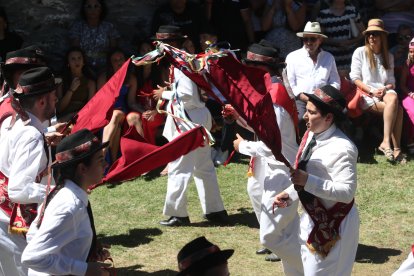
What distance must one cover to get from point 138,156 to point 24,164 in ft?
3.43

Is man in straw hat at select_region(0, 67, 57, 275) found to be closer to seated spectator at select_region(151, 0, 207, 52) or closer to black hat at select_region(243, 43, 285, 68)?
black hat at select_region(243, 43, 285, 68)

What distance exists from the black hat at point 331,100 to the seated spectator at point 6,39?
5.95 metres

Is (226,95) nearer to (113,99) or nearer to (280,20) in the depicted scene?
(113,99)

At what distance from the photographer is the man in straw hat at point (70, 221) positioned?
4.93 meters

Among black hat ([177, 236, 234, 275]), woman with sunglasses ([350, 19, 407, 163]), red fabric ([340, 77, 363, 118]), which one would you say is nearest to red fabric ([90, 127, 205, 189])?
black hat ([177, 236, 234, 275])

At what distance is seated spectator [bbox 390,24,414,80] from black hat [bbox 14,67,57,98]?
720 cm

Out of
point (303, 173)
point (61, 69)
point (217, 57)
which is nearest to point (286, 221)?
point (303, 173)

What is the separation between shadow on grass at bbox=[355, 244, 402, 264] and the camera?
8.38 metres

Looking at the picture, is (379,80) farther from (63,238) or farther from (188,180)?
(63,238)

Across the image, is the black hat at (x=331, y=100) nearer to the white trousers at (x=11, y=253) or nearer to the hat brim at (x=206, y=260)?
the hat brim at (x=206, y=260)

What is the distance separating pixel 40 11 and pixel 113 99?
5614 millimetres

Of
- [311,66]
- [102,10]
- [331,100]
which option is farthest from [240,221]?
[102,10]

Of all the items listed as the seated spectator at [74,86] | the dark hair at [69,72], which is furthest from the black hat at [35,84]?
the dark hair at [69,72]

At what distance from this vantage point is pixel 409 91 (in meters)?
11.8
